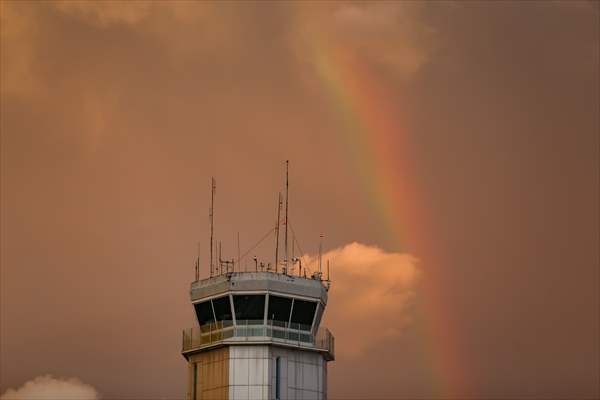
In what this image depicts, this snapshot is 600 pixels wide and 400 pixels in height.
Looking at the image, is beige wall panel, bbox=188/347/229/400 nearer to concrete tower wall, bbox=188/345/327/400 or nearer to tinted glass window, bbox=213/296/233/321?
concrete tower wall, bbox=188/345/327/400

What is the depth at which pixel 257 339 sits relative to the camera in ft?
384

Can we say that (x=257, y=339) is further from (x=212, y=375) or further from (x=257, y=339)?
(x=212, y=375)

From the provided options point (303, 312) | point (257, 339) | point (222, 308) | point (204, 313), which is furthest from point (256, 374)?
point (204, 313)

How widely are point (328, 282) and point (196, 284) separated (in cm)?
1006

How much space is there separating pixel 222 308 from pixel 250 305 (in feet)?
7.64

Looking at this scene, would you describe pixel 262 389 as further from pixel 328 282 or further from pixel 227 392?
pixel 328 282

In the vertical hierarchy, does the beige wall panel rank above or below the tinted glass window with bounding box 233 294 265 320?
below

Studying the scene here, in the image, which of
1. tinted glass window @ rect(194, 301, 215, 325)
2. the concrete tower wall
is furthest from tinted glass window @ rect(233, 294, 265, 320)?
tinted glass window @ rect(194, 301, 215, 325)

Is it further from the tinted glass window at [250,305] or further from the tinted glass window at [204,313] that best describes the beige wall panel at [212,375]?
the tinted glass window at [250,305]

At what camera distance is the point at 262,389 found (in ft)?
383

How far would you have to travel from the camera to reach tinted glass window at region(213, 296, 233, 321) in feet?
389

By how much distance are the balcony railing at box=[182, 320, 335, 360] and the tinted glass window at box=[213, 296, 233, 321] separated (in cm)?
38

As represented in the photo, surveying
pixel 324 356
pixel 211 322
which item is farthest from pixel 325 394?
pixel 211 322

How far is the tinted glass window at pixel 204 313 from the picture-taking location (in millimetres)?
120000
